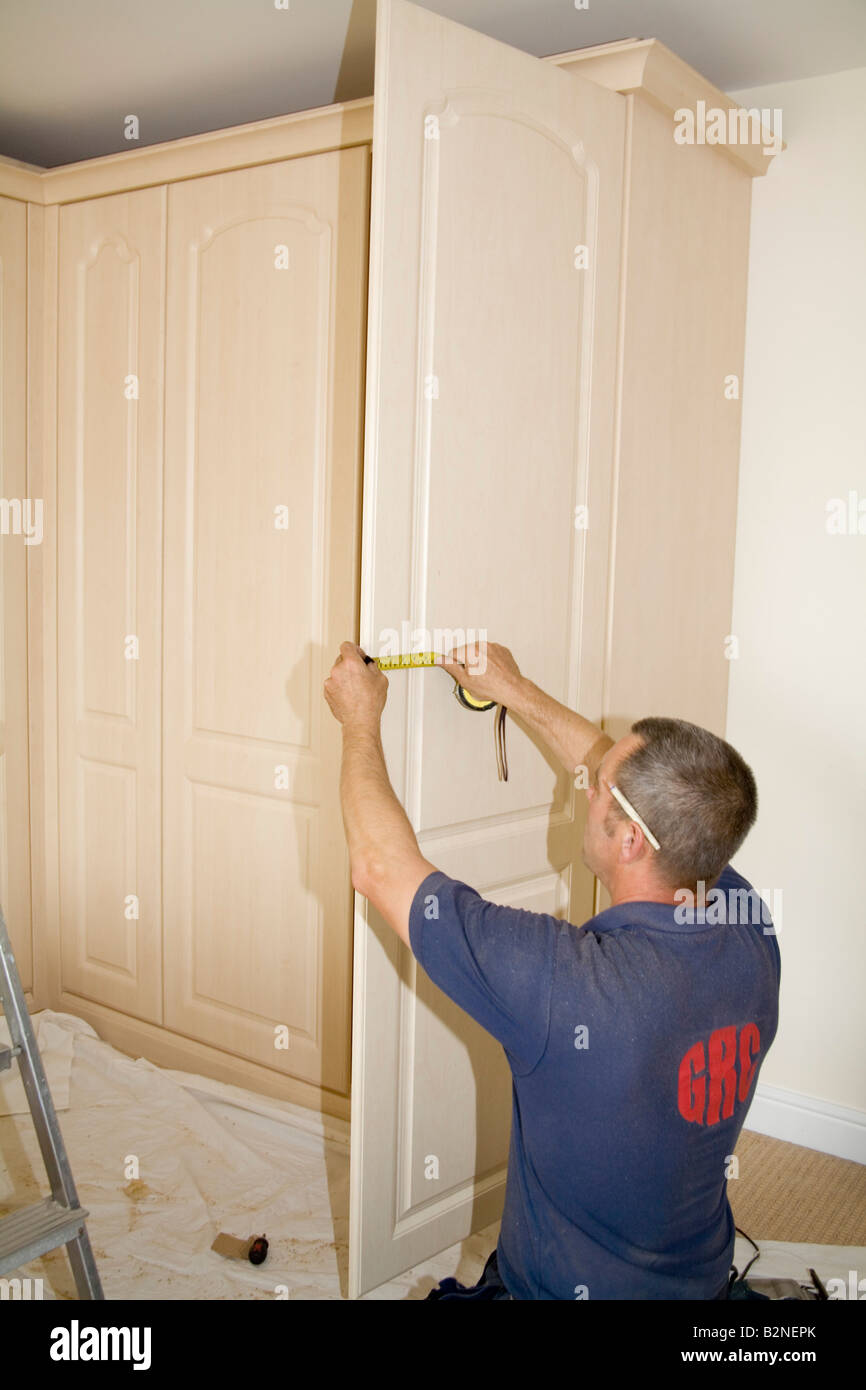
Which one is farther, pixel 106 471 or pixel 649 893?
pixel 106 471

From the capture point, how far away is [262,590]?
280 centimetres

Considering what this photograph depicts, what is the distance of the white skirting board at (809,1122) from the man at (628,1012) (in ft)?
4.71

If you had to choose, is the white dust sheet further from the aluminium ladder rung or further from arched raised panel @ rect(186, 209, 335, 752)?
arched raised panel @ rect(186, 209, 335, 752)

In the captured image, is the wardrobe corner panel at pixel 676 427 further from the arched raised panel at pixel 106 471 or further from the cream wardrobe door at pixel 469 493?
the arched raised panel at pixel 106 471

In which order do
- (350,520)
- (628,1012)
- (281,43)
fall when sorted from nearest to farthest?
(628,1012), (281,43), (350,520)

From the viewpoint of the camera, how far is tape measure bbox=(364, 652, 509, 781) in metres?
1.87

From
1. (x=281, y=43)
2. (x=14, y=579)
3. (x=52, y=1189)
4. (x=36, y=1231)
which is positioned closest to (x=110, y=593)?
(x=14, y=579)

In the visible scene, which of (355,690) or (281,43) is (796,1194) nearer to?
(355,690)

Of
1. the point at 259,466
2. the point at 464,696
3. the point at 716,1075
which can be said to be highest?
the point at 259,466

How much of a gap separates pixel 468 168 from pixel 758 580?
4.42 ft

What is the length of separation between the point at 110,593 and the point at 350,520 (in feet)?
2.97

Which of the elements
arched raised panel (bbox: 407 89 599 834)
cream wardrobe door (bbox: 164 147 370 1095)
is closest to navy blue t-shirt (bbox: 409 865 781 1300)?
arched raised panel (bbox: 407 89 599 834)
